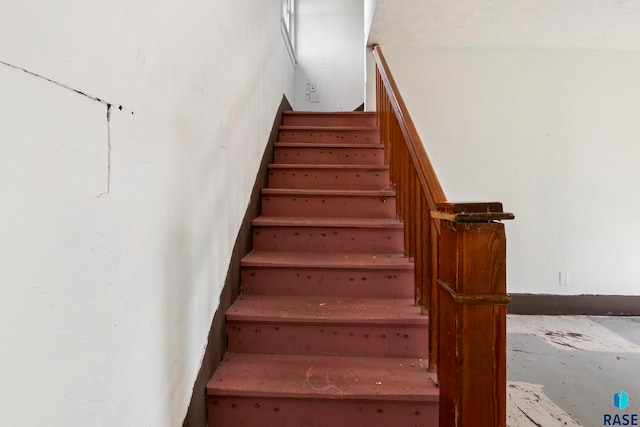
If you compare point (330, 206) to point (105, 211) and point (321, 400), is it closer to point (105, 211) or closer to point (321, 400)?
point (321, 400)

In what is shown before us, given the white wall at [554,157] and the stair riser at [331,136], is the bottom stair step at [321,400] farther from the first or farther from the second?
the white wall at [554,157]

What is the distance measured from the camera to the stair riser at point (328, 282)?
5.60 ft

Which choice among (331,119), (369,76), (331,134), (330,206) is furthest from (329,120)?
(330,206)

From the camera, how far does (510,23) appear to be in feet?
8.71

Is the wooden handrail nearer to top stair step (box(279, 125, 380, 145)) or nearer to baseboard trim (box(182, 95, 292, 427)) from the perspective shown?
top stair step (box(279, 125, 380, 145))

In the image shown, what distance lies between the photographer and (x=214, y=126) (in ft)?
4.42

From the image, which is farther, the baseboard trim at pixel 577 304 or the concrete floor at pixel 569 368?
the baseboard trim at pixel 577 304

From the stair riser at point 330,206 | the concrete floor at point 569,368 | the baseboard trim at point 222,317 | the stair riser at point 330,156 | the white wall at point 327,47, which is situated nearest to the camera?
the baseboard trim at point 222,317

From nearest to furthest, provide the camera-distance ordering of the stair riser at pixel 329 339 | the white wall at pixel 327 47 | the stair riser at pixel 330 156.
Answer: the stair riser at pixel 329 339, the stair riser at pixel 330 156, the white wall at pixel 327 47

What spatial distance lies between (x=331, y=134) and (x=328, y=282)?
1.66m

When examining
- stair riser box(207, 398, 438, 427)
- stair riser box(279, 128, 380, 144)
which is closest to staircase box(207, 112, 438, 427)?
stair riser box(207, 398, 438, 427)

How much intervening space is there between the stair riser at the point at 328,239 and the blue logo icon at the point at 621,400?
1371mm

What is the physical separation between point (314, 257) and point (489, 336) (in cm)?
116

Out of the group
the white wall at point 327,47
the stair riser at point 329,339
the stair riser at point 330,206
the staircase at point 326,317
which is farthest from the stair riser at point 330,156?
the white wall at point 327,47
